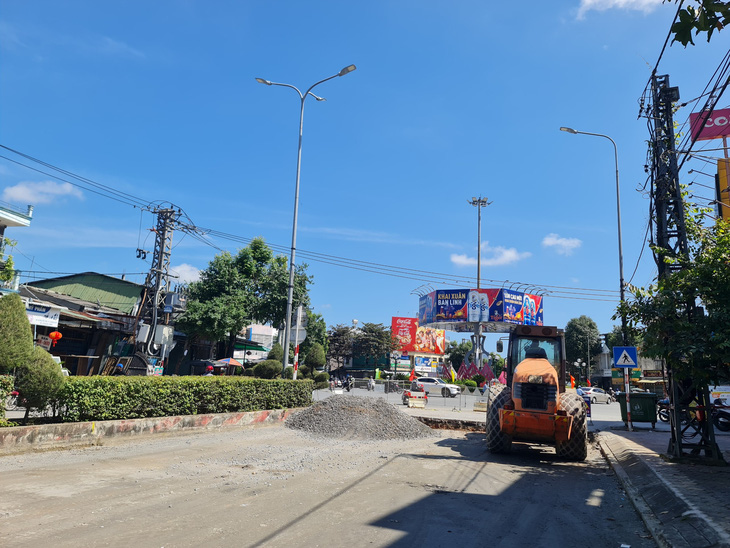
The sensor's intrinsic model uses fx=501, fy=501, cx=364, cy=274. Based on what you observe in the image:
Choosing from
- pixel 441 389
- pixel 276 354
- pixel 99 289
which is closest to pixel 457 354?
pixel 441 389

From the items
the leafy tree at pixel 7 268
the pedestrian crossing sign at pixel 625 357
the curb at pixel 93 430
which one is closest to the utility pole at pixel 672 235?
the pedestrian crossing sign at pixel 625 357

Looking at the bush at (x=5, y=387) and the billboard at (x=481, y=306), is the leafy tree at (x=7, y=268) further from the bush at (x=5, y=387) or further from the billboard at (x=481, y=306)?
the billboard at (x=481, y=306)

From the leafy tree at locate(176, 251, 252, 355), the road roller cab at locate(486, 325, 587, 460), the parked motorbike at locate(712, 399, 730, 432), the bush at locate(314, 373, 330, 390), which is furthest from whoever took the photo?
the bush at locate(314, 373, 330, 390)

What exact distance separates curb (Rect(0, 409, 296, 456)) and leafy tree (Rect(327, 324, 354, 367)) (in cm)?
5417

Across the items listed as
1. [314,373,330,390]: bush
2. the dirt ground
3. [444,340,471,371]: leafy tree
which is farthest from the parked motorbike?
[444,340,471,371]: leafy tree

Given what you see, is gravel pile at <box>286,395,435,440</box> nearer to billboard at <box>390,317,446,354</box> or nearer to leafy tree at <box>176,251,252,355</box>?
leafy tree at <box>176,251,252,355</box>

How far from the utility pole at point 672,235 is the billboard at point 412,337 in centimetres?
5592

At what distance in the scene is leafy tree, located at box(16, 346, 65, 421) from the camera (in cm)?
996

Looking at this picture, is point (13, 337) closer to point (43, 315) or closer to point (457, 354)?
point (43, 315)

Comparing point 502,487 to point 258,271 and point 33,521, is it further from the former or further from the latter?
point 258,271

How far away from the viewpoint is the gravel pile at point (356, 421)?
50.1 feet

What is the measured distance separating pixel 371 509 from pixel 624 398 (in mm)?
16461

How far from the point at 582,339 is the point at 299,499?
70.3 m

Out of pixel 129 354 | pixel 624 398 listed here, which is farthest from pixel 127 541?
pixel 129 354
